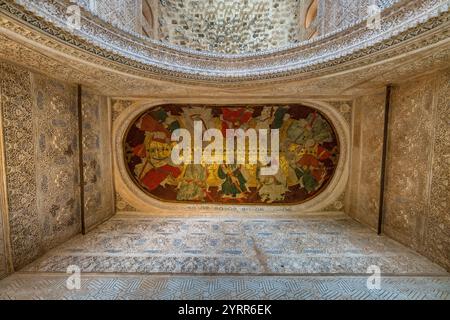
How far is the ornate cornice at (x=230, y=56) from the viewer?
68.2 inches

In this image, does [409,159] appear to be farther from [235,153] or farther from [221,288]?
[221,288]

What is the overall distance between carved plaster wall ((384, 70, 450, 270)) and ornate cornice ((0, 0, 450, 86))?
132 cm

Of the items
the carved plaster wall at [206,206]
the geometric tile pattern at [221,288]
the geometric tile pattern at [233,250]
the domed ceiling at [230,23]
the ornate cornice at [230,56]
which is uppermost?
the domed ceiling at [230,23]

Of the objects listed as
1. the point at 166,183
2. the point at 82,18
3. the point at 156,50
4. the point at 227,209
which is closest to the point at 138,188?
the point at 166,183

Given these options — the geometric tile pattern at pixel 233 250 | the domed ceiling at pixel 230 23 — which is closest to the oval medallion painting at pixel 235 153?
the geometric tile pattern at pixel 233 250

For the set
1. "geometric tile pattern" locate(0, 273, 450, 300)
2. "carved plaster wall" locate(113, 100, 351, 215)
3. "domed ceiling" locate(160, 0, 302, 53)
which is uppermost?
"domed ceiling" locate(160, 0, 302, 53)

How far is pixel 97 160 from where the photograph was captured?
3.99 meters

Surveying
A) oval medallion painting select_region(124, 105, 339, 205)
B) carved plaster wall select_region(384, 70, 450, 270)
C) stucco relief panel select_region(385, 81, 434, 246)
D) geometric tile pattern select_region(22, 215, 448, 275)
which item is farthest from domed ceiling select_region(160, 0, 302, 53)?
geometric tile pattern select_region(22, 215, 448, 275)

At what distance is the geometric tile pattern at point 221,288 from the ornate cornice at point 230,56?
2.79 meters

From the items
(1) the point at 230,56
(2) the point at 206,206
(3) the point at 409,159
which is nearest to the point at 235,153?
(2) the point at 206,206

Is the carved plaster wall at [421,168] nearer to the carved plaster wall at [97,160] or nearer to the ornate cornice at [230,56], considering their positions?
the ornate cornice at [230,56]

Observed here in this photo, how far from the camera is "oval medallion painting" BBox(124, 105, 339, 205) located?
14.5 feet

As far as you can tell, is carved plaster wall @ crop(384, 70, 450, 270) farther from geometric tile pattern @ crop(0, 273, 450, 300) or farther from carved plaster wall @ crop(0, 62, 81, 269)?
carved plaster wall @ crop(0, 62, 81, 269)
